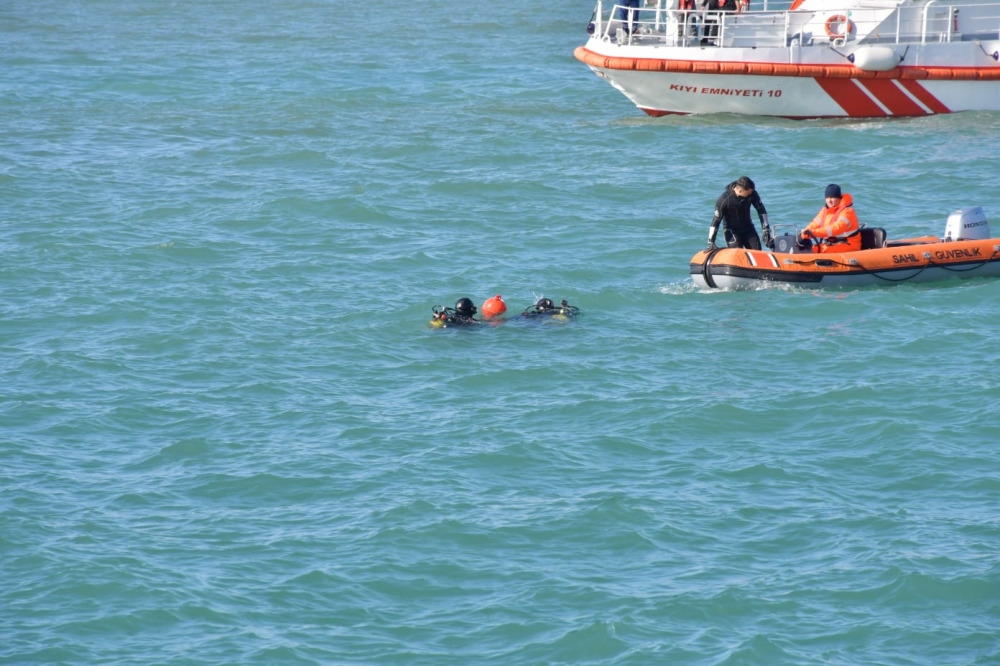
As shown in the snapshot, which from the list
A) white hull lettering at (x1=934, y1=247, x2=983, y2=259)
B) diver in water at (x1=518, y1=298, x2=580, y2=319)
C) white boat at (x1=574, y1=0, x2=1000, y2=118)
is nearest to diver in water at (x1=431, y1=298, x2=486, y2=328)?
diver in water at (x1=518, y1=298, x2=580, y2=319)

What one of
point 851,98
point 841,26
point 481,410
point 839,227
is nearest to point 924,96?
point 851,98

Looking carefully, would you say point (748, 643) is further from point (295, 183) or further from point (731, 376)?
point (295, 183)

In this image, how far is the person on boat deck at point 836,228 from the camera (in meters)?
16.0

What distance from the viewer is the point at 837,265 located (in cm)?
1593

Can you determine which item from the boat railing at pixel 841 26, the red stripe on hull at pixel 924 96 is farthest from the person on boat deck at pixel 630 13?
the red stripe on hull at pixel 924 96

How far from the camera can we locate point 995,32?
24422 millimetres

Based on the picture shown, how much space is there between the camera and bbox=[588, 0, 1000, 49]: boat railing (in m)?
24.0

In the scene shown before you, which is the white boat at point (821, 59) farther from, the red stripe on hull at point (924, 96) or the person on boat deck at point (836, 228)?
the person on boat deck at point (836, 228)

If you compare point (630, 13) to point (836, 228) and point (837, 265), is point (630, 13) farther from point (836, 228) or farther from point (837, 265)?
point (837, 265)

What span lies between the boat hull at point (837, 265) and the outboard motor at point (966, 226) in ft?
0.65

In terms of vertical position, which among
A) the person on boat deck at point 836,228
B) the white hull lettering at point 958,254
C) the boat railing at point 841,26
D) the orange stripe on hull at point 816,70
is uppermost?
the boat railing at point 841,26

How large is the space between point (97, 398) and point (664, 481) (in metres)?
5.57

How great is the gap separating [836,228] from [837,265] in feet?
1.47

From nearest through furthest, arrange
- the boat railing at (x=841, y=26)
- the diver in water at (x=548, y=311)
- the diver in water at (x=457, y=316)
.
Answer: the diver in water at (x=457, y=316) < the diver in water at (x=548, y=311) < the boat railing at (x=841, y=26)
